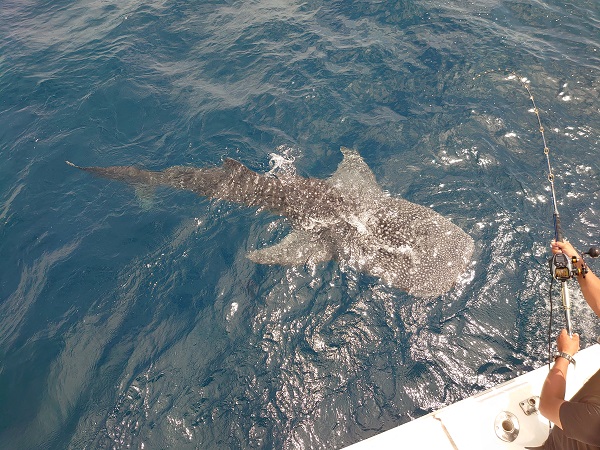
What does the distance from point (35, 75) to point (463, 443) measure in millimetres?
17498

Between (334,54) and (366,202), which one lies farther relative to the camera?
(334,54)

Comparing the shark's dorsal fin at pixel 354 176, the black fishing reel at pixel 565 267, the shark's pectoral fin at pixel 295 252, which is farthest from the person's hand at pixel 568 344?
the shark's dorsal fin at pixel 354 176

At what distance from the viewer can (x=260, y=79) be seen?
13633 mm

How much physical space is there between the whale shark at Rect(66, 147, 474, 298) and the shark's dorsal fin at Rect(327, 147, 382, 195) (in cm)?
3

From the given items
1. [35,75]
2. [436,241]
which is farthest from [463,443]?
[35,75]

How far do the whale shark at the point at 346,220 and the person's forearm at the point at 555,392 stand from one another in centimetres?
313

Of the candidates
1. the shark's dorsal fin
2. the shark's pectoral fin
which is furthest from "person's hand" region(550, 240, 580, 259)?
the shark's dorsal fin

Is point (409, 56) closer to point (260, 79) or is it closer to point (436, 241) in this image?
point (260, 79)

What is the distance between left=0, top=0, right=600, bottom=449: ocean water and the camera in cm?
710

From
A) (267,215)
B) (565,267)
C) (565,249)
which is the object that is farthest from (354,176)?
(565,267)

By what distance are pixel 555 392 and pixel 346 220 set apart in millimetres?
5362

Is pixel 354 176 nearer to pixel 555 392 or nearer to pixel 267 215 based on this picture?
pixel 267 215

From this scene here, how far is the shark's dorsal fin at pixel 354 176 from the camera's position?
986cm

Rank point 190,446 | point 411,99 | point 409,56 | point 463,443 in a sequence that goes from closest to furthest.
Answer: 1. point 463,443
2. point 190,446
3. point 411,99
4. point 409,56
